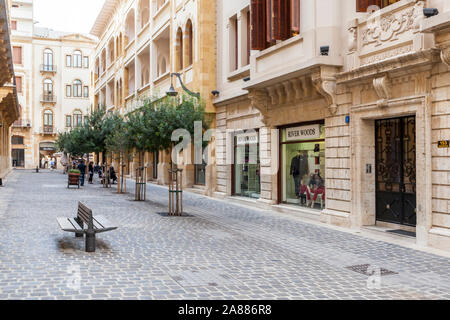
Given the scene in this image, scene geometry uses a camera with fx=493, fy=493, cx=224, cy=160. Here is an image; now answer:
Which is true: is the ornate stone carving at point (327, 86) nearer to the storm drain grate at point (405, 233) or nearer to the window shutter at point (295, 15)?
the window shutter at point (295, 15)

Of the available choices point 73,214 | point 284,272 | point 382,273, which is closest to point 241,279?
point 284,272

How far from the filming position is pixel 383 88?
1084 centimetres

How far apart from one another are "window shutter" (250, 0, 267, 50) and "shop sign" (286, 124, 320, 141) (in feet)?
9.08

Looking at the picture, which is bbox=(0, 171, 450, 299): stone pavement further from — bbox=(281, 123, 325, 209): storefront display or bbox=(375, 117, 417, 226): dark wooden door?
bbox=(281, 123, 325, 209): storefront display

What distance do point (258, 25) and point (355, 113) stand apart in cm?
520

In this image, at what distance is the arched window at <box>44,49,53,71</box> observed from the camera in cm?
6681

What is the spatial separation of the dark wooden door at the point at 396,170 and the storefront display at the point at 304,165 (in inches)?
91.4

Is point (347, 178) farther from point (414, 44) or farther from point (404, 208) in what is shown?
point (414, 44)

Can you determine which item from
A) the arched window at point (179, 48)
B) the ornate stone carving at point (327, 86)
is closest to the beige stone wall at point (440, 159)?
the ornate stone carving at point (327, 86)

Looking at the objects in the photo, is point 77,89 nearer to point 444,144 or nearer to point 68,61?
point 68,61

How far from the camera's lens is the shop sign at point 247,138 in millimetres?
18156
